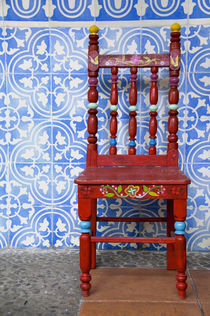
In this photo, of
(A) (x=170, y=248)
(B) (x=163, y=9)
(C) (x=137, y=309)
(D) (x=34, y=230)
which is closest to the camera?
(C) (x=137, y=309)

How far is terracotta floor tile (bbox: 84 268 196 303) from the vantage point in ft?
3.81

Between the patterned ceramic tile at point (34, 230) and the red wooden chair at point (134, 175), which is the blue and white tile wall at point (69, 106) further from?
the red wooden chair at point (134, 175)

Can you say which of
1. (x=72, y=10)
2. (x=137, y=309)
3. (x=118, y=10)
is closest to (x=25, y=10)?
(x=72, y=10)

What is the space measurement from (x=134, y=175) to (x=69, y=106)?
2.00 ft

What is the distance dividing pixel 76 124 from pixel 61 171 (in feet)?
0.86

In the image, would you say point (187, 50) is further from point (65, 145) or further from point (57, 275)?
point (57, 275)

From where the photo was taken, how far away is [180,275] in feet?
3.73

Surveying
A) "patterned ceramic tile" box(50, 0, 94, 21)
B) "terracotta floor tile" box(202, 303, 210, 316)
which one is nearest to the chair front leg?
"terracotta floor tile" box(202, 303, 210, 316)

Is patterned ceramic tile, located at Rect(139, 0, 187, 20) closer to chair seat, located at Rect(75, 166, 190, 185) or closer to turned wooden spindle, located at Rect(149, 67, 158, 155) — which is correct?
turned wooden spindle, located at Rect(149, 67, 158, 155)

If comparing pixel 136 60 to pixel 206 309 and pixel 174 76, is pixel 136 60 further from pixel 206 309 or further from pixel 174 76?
pixel 206 309

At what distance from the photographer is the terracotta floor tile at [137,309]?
1060mm

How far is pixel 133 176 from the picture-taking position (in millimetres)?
1171

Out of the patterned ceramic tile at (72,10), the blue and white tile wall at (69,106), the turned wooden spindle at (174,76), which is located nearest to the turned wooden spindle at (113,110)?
the blue and white tile wall at (69,106)

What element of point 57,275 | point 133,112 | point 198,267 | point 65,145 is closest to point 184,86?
point 133,112
